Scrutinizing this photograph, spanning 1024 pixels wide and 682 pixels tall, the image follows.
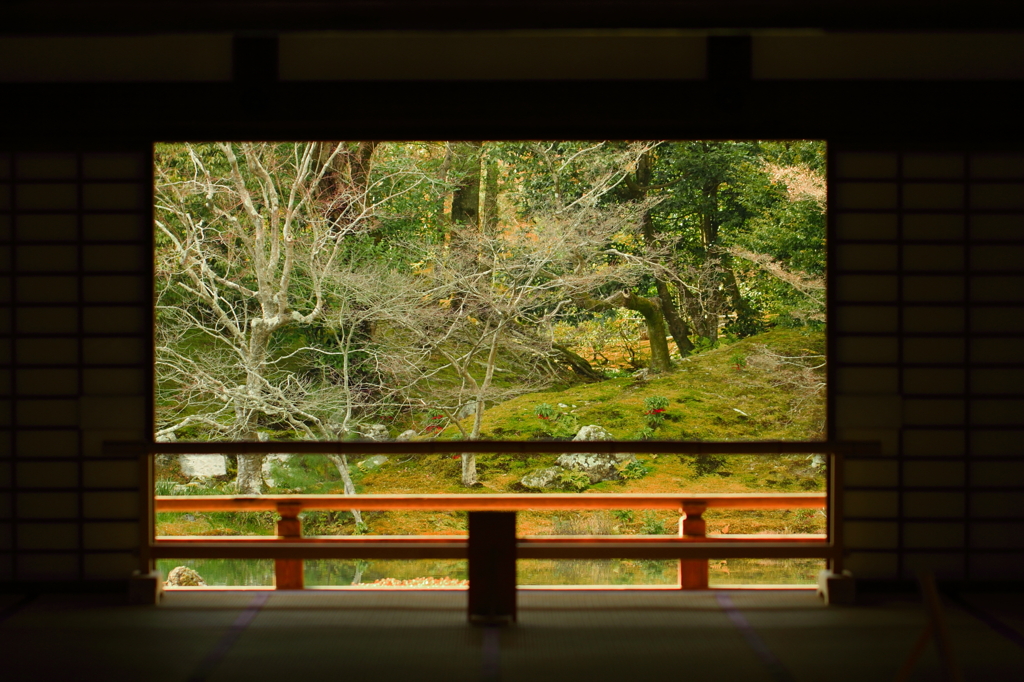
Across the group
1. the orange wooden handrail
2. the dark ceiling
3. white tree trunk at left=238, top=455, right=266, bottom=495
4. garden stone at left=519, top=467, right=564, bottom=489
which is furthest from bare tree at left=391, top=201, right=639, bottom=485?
the dark ceiling

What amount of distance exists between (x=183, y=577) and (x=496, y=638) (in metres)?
6.20

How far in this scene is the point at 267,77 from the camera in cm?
331

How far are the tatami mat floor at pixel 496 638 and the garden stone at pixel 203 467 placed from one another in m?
5.52

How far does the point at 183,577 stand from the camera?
25.9 ft
